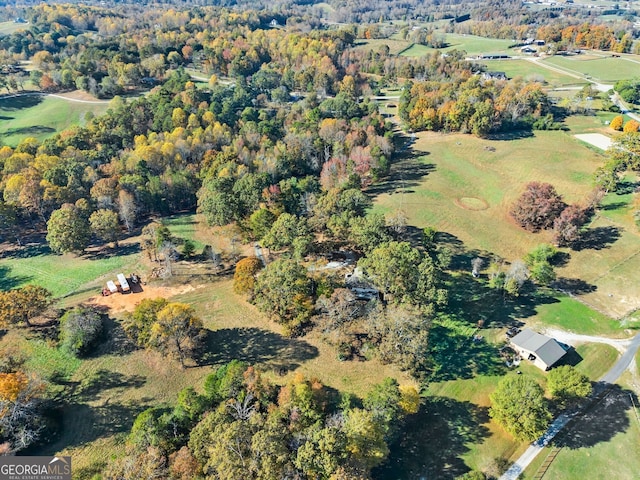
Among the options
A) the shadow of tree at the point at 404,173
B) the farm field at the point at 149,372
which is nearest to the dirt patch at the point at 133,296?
the farm field at the point at 149,372

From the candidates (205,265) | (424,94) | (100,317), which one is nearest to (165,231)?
(205,265)

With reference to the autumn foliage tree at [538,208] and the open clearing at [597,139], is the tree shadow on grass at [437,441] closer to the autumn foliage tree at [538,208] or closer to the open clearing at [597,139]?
the autumn foliage tree at [538,208]

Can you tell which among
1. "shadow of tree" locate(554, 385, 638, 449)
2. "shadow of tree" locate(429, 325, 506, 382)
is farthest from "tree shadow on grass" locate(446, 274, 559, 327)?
"shadow of tree" locate(554, 385, 638, 449)

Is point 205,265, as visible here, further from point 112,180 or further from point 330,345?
point 112,180

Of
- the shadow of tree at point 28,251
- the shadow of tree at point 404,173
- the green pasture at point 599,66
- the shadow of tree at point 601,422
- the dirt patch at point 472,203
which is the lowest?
the shadow of tree at point 601,422

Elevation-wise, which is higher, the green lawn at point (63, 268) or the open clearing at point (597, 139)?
the open clearing at point (597, 139)
